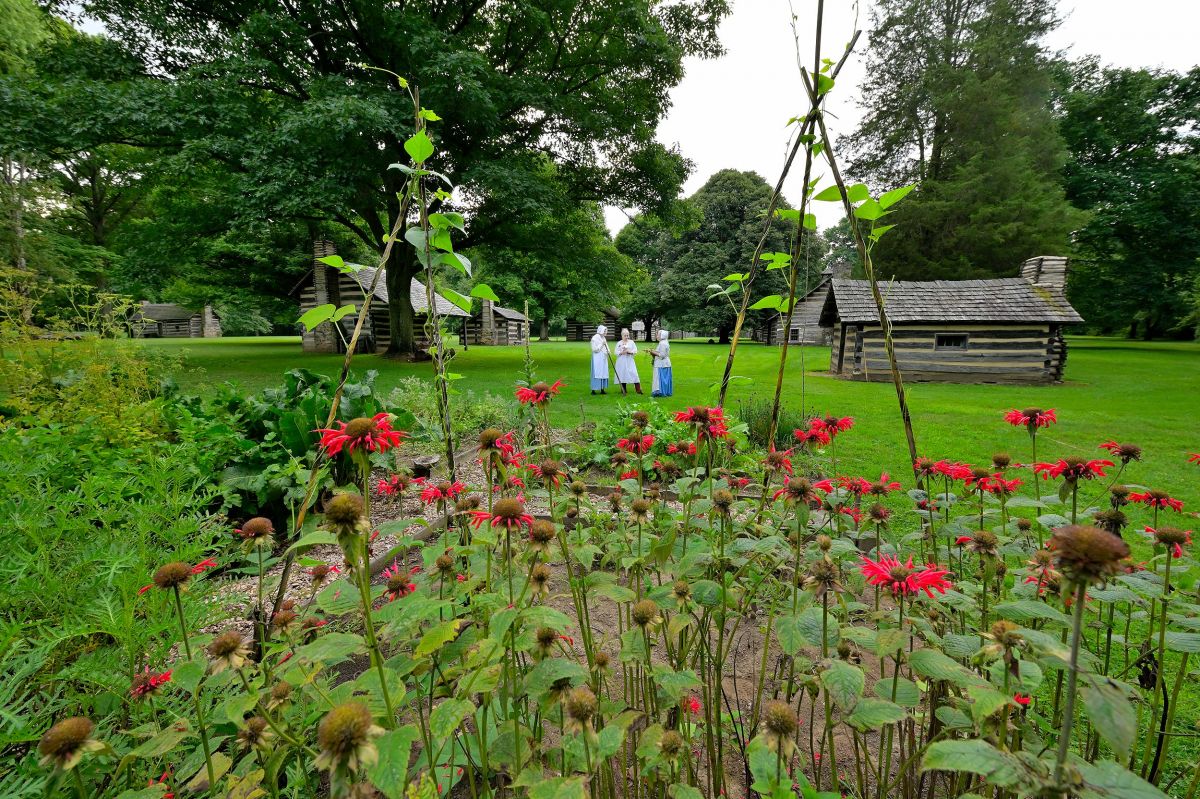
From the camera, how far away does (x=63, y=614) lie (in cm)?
152

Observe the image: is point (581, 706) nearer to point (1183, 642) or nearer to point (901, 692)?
point (901, 692)

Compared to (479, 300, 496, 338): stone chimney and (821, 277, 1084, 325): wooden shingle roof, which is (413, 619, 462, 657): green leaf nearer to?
(821, 277, 1084, 325): wooden shingle roof

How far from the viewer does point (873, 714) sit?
0.89m

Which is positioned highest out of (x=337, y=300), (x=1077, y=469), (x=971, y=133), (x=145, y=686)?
(x=971, y=133)

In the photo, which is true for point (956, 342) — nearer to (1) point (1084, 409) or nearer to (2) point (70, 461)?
(1) point (1084, 409)

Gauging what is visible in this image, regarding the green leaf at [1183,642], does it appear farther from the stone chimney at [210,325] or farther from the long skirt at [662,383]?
the stone chimney at [210,325]

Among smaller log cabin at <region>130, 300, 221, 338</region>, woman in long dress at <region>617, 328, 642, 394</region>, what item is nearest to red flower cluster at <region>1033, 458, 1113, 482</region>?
woman in long dress at <region>617, 328, 642, 394</region>

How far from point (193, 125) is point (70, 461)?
10706mm

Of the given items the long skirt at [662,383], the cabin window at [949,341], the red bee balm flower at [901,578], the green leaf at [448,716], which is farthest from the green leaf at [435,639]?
the cabin window at [949,341]

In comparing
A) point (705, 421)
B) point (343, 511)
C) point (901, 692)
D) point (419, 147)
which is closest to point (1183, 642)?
point (901, 692)

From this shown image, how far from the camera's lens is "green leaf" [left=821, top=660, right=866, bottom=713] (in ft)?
2.72

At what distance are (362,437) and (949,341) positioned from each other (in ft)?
50.9

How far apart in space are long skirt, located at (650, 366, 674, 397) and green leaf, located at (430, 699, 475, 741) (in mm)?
8611

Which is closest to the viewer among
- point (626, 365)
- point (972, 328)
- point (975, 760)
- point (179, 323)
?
point (975, 760)
